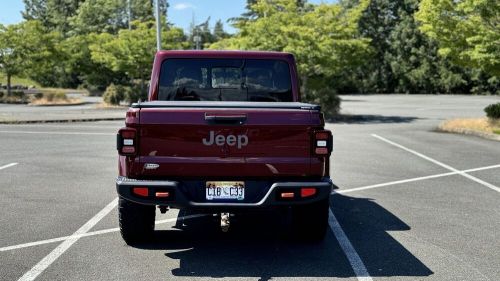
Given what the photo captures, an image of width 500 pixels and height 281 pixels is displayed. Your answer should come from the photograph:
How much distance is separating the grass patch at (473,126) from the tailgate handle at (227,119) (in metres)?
14.4

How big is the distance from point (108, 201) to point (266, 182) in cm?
354

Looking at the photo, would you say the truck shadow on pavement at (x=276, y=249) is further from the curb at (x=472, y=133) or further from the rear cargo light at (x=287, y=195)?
the curb at (x=472, y=133)

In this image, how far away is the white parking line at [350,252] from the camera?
15.1 ft

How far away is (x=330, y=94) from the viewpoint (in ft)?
81.5

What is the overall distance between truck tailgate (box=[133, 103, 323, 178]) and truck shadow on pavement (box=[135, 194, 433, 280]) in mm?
850

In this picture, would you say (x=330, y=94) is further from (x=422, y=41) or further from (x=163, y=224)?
(x=422, y=41)

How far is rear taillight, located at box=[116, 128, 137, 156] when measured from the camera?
4.55m

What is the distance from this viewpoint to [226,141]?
4.61 m

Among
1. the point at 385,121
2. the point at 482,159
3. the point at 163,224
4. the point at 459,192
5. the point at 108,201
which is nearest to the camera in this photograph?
the point at 163,224

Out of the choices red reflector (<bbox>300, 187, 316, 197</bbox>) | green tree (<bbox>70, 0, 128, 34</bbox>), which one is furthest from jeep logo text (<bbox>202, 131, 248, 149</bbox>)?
green tree (<bbox>70, 0, 128, 34</bbox>)

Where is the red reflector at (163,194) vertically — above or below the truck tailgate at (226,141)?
below

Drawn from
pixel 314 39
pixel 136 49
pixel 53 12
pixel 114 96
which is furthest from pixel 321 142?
pixel 53 12

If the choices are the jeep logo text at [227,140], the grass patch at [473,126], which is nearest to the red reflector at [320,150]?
the jeep logo text at [227,140]

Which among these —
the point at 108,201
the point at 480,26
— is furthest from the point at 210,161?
the point at 480,26
